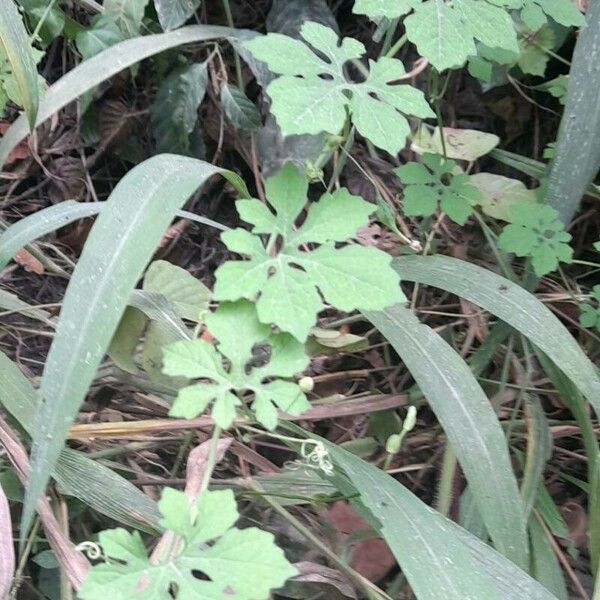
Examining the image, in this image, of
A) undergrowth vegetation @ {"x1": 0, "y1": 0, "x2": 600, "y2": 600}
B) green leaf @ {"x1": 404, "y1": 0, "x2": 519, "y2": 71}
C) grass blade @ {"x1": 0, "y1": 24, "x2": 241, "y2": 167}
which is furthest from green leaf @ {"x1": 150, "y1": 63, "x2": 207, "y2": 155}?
green leaf @ {"x1": 404, "y1": 0, "x2": 519, "y2": 71}

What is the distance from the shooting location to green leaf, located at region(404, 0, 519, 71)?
0.67 metres

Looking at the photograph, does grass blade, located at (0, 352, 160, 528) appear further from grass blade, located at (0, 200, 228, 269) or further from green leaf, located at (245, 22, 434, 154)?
green leaf, located at (245, 22, 434, 154)

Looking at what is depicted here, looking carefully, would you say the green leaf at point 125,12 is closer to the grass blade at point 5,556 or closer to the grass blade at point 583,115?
the grass blade at point 583,115

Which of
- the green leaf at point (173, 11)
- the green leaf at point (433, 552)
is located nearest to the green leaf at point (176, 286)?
the green leaf at point (433, 552)

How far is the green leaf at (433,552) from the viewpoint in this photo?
1.77 feet

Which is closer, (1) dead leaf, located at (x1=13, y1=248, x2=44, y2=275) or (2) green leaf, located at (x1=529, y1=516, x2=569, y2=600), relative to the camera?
(2) green leaf, located at (x1=529, y1=516, x2=569, y2=600)

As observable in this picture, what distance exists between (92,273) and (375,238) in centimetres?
69

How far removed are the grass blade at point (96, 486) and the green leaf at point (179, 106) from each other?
62cm

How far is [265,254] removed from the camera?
0.55 m

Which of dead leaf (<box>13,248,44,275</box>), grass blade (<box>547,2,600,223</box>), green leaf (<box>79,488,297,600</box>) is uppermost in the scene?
grass blade (<box>547,2,600,223</box>)

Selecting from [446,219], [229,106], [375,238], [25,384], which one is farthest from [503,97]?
[25,384]

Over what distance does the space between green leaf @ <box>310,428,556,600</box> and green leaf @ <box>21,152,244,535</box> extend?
261 millimetres

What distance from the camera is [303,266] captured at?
542mm

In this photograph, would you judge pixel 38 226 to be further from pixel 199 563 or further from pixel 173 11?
pixel 173 11
